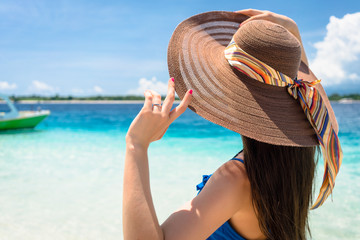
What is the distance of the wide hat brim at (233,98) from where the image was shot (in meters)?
0.97

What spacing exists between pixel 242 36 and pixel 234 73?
0.13m

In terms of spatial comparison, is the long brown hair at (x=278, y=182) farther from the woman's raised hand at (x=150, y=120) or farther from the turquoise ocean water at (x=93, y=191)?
the turquoise ocean water at (x=93, y=191)

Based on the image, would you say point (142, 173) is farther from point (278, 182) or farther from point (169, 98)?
point (278, 182)

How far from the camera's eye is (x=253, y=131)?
95 centimetres

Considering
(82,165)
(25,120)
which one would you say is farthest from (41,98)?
(82,165)

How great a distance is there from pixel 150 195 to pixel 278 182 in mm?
468

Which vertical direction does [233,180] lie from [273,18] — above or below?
below

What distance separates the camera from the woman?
34.1 inches

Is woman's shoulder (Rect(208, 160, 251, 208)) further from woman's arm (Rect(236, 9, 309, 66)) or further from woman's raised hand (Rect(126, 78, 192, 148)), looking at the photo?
woman's arm (Rect(236, 9, 309, 66))

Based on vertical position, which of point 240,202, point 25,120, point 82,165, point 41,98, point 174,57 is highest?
point 174,57

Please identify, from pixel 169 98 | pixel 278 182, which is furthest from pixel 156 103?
pixel 278 182

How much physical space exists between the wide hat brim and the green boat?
12966 mm

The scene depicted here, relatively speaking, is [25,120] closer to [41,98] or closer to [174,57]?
[174,57]

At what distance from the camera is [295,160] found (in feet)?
3.42
